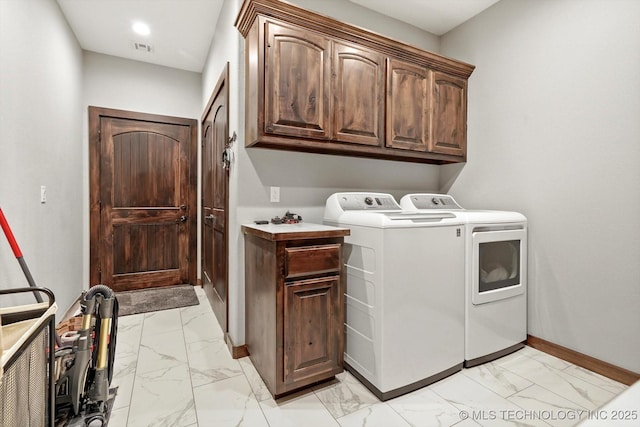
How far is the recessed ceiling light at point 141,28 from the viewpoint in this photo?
2.98m

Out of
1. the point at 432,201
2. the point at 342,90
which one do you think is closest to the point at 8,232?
the point at 342,90

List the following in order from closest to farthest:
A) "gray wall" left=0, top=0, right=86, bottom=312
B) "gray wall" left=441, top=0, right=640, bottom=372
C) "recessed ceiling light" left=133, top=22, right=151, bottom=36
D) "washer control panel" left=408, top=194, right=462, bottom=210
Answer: "gray wall" left=0, top=0, right=86, bottom=312
"gray wall" left=441, top=0, right=640, bottom=372
"washer control panel" left=408, top=194, right=462, bottom=210
"recessed ceiling light" left=133, top=22, right=151, bottom=36

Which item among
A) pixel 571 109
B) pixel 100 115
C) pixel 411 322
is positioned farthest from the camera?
pixel 100 115

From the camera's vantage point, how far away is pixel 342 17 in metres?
2.61

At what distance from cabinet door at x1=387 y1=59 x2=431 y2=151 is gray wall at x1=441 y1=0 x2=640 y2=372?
1.97ft

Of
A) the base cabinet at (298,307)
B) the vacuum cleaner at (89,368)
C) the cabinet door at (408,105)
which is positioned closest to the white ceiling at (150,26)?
the cabinet door at (408,105)

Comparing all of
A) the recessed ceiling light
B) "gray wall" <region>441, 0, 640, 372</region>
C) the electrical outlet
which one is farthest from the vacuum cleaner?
"gray wall" <region>441, 0, 640, 372</region>

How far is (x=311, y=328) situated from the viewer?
176cm

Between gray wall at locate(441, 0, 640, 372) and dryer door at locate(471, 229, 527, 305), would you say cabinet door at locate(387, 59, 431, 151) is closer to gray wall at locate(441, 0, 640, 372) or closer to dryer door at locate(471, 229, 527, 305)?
gray wall at locate(441, 0, 640, 372)

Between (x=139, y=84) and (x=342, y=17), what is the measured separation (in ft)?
8.64

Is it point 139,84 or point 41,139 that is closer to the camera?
point 41,139

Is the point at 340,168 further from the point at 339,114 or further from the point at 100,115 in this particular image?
the point at 100,115

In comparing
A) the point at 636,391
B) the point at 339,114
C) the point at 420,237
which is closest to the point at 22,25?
the point at 339,114

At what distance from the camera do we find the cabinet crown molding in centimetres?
196
